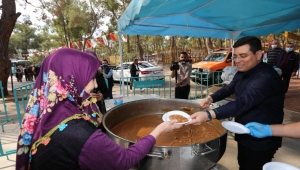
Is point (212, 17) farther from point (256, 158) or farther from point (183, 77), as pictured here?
point (256, 158)

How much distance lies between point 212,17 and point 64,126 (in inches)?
167

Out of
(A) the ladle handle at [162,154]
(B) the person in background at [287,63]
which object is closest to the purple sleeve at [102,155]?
(A) the ladle handle at [162,154]

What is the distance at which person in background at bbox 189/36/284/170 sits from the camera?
4.66ft

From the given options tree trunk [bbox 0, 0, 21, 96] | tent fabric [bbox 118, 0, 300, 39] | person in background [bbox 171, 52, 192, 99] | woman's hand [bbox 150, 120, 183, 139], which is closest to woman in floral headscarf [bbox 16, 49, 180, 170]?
woman's hand [bbox 150, 120, 183, 139]

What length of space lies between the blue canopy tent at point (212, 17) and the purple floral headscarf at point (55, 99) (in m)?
1.55

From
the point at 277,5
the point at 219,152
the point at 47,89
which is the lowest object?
the point at 219,152

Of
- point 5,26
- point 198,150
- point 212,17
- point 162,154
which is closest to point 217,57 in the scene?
point 212,17

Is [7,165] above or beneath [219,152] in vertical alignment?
beneath

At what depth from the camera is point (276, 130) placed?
130cm

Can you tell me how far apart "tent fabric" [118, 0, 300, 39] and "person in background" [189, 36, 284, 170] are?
4.45ft

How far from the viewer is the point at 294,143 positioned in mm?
3141

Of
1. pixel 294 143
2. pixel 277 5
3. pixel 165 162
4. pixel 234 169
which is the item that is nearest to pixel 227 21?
pixel 277 5

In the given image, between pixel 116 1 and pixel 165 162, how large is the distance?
885 inches

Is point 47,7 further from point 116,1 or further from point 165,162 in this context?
point 165,162
